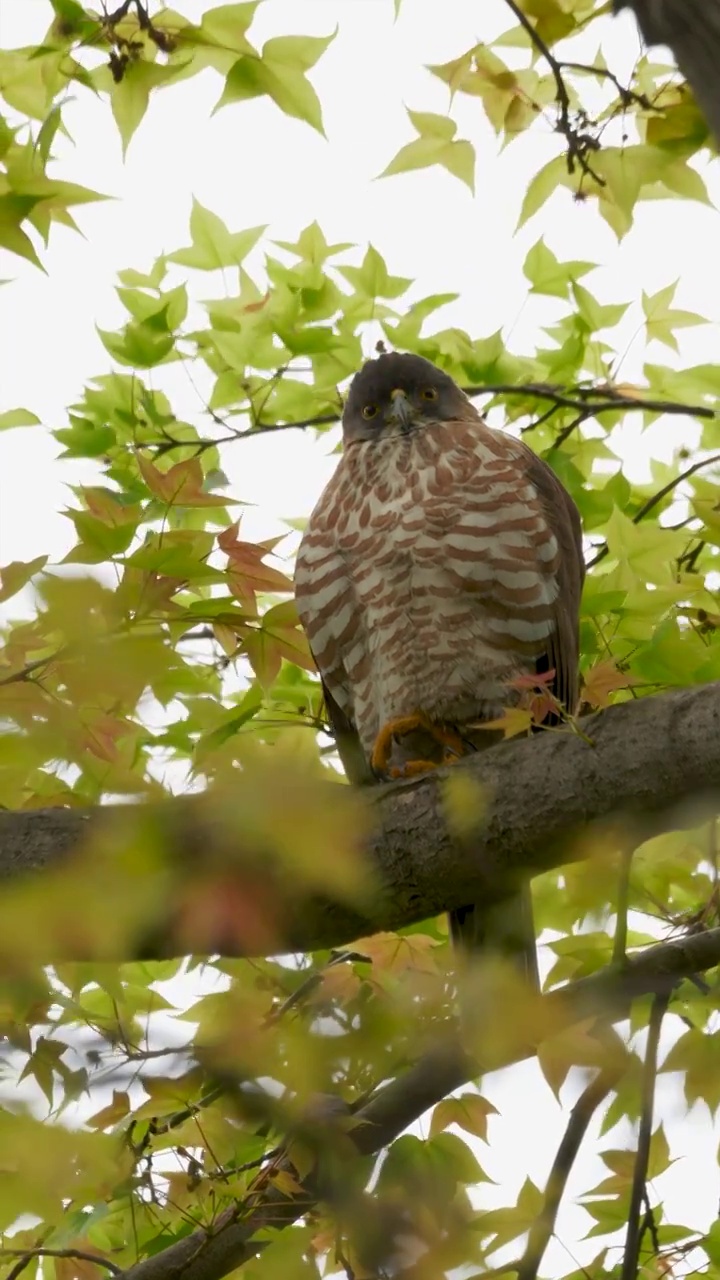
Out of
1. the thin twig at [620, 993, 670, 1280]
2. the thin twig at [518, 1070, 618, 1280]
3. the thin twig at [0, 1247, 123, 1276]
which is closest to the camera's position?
the thin twig at [620, 993, 670, 1280]

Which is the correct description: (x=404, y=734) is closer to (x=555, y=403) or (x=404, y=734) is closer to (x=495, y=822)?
(x=555, y=403)

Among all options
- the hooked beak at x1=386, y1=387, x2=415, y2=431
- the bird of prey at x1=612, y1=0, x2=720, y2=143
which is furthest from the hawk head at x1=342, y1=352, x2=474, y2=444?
the bird of prey at x1=612, y1=0, x2=720, y2=143

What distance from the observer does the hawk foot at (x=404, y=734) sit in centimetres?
418

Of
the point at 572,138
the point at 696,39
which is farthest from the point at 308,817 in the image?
the point at 572,138

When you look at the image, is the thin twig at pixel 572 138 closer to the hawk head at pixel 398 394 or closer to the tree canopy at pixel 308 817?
the tree canopy at pixel 308 817

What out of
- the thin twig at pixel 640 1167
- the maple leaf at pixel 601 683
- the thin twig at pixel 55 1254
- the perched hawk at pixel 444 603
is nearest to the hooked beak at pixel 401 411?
the perched hawk at pixel 444 603

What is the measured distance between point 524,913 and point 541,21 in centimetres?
239

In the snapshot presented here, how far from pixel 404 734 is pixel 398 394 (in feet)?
4.06

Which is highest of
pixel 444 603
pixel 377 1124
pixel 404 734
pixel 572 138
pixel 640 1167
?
pixel 572 138

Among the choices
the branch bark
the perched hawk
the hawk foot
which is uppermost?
the perched hawk

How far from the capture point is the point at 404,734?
4312 millimetres

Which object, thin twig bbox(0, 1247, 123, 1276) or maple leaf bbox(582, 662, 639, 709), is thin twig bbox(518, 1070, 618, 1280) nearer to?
maple leaf bbox(582, 662, 639, 709)

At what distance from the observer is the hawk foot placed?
418 cm

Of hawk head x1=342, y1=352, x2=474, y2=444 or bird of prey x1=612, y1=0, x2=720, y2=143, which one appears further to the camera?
hawk head x1=342, y1=352, x2=474, y2=444
